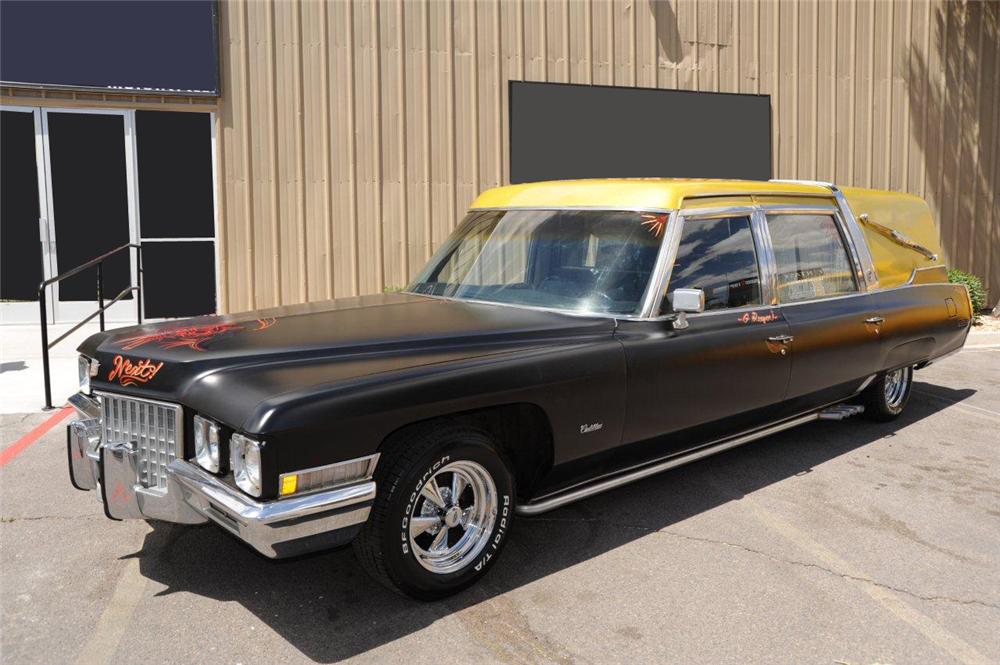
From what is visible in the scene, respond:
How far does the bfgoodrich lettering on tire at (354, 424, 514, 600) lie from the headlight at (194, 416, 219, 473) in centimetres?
63

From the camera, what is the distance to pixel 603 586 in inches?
155

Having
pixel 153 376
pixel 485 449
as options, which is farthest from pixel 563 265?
pixel 153 376

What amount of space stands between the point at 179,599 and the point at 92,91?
27.4 feet

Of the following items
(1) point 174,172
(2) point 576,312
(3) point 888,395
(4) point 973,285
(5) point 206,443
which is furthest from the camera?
(4) point 973,285

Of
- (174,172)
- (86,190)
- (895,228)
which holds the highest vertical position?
(174,172)

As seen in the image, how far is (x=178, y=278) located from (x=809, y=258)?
8115 millimetres

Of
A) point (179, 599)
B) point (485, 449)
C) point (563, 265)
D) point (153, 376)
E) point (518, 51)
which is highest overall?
point (518, 51)

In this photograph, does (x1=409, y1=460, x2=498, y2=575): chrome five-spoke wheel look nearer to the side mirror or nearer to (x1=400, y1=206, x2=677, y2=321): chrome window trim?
(x1=400, y1=206, x2=677, y2=321): chrome window trim

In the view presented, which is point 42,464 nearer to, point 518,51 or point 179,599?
point 179,599

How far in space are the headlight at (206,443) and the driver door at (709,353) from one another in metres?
1.98

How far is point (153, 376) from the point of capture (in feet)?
11.9

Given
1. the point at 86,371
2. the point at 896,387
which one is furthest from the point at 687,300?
the point at 896,387

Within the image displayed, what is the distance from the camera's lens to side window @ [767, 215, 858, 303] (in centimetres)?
539

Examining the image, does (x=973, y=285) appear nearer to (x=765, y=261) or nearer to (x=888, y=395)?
(x=888, y=395)
